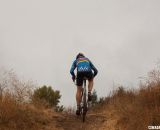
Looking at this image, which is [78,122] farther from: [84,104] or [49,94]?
[49,94]

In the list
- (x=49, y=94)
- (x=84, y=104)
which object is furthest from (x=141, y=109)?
(x=49, y=94)

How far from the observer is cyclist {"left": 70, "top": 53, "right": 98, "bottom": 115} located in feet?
40.8

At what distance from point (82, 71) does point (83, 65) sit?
7.8 inches

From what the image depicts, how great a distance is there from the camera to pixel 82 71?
12.4 meters

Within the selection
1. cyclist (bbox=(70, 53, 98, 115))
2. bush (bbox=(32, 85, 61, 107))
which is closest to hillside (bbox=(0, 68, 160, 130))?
cyclist (bbox=(70, 53, 98, 115))

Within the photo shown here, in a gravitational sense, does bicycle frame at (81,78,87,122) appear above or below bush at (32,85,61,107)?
below

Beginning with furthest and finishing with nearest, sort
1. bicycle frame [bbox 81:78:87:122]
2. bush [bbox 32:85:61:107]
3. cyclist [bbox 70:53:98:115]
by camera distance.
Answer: bush [bbox 32:85:61:107] → cyclist [bbox 70:53:98:115] → bicycle frame [bbox 81:78:87:122]

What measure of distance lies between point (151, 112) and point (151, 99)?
82 centimetres

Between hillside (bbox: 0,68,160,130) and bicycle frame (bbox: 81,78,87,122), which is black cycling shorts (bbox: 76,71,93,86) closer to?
bicycle frame (bbox: 81,78,87,122)

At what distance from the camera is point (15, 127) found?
10039 mm

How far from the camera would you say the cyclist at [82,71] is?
12422mm

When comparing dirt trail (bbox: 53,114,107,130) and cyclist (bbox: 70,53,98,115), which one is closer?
dirt trail (bbox: 53,114,107,130)

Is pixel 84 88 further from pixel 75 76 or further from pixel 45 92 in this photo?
pixel 45 92

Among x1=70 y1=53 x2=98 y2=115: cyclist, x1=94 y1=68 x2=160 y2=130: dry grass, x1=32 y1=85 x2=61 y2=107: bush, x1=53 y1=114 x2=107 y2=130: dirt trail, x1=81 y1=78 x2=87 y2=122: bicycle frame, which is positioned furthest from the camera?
x1=32 y1=85 x2=61 y2=107: bush
